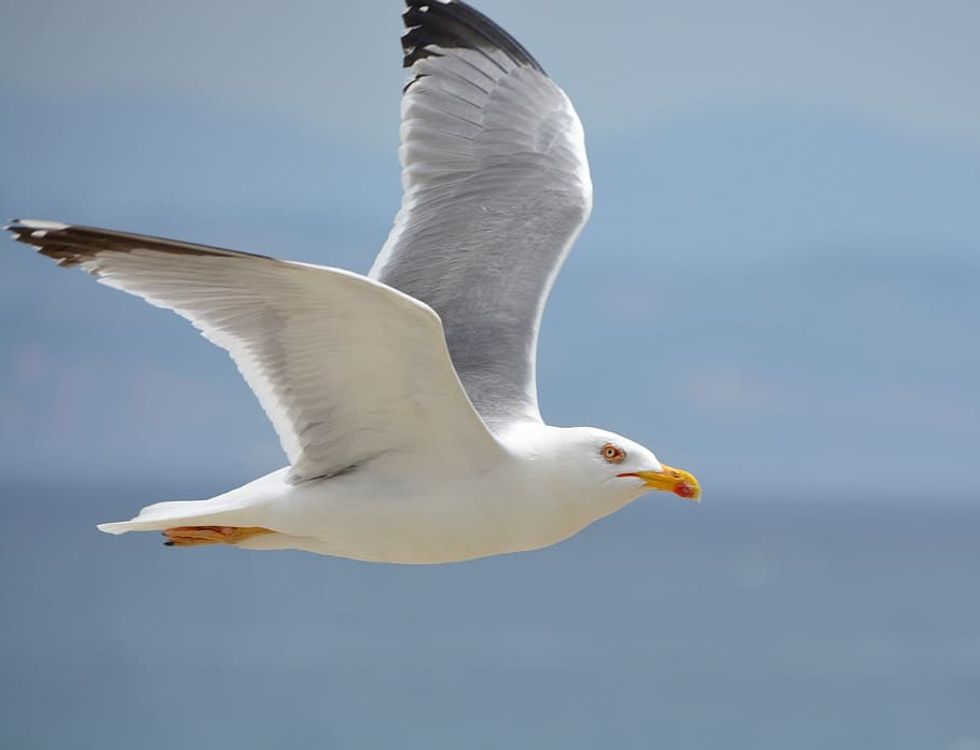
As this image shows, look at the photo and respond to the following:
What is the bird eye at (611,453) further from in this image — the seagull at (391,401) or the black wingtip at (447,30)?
the black wingtip at (447,30)

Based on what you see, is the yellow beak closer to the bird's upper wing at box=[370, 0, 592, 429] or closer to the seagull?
the seagull

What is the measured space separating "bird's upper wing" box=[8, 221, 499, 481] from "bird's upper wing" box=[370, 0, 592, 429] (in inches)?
19.3

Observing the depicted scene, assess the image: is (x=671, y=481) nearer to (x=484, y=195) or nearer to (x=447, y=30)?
(x=484, y=195)

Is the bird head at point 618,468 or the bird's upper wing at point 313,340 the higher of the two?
the bird's upper wing at point 313,340

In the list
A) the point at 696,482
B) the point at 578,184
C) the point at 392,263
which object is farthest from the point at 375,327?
the point at 578,184

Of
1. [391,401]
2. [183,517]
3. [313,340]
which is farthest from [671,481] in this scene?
[183,517]

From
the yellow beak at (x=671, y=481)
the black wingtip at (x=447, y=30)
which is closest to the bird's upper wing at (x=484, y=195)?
the black wingtip at (x=447, y=30)

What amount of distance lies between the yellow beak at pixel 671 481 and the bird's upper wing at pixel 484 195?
52 cm

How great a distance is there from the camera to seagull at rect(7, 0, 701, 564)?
160 inches

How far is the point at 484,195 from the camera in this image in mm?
5988

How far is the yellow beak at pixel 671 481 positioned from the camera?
180 inches

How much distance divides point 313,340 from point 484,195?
5.92 ft

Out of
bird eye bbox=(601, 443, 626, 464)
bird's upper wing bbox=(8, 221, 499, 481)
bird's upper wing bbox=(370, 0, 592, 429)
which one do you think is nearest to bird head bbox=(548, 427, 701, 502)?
bird eye bbox=(601, 443, 626, 464)

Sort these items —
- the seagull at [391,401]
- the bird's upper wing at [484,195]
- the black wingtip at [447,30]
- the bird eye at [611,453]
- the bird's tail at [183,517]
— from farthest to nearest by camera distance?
the black wingtip at [447,30] → the bird's upper wing at [484,195] → the bird eye at [611,453] → the bird's tail at [183,517] → the seagull at [391,401]
